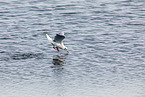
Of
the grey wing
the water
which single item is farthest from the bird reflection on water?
the grey wing

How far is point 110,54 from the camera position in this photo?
32.0m

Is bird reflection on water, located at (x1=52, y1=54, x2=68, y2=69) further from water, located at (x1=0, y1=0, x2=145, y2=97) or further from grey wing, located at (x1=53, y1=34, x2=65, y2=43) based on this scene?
grey wing, located at (x1=53, y1=34, x2=65, y2=43)

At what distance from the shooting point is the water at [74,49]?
1012 inches

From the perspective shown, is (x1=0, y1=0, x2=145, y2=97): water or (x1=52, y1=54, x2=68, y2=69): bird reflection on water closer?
(x1=0, y1=0, x2=145, y2=97): water

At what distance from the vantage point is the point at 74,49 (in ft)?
109

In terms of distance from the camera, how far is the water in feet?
84.3

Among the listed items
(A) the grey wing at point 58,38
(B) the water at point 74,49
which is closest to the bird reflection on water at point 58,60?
(B) the water at point 74,49

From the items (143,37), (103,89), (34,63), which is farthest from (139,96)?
(143,37)

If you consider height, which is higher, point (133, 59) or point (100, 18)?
point (100, 18)

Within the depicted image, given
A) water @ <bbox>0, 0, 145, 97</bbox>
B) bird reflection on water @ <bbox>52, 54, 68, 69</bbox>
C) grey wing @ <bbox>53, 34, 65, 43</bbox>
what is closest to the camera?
water @ <bbox>0, 0, 145, 97</bbox>

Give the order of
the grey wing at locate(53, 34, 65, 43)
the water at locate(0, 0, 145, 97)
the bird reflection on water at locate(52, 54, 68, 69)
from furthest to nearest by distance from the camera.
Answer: the grey wing at locate(53, 34, 65, 43) → the bird reflection on water at locate(52, 54, 68, 69) → the water at locate(0, 0, 145, 97)

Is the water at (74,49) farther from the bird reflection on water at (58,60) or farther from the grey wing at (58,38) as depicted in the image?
the grey wing at (58,38)

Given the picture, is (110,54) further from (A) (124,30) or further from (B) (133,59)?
(A) (124,30)

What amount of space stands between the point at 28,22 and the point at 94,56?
1117cm
